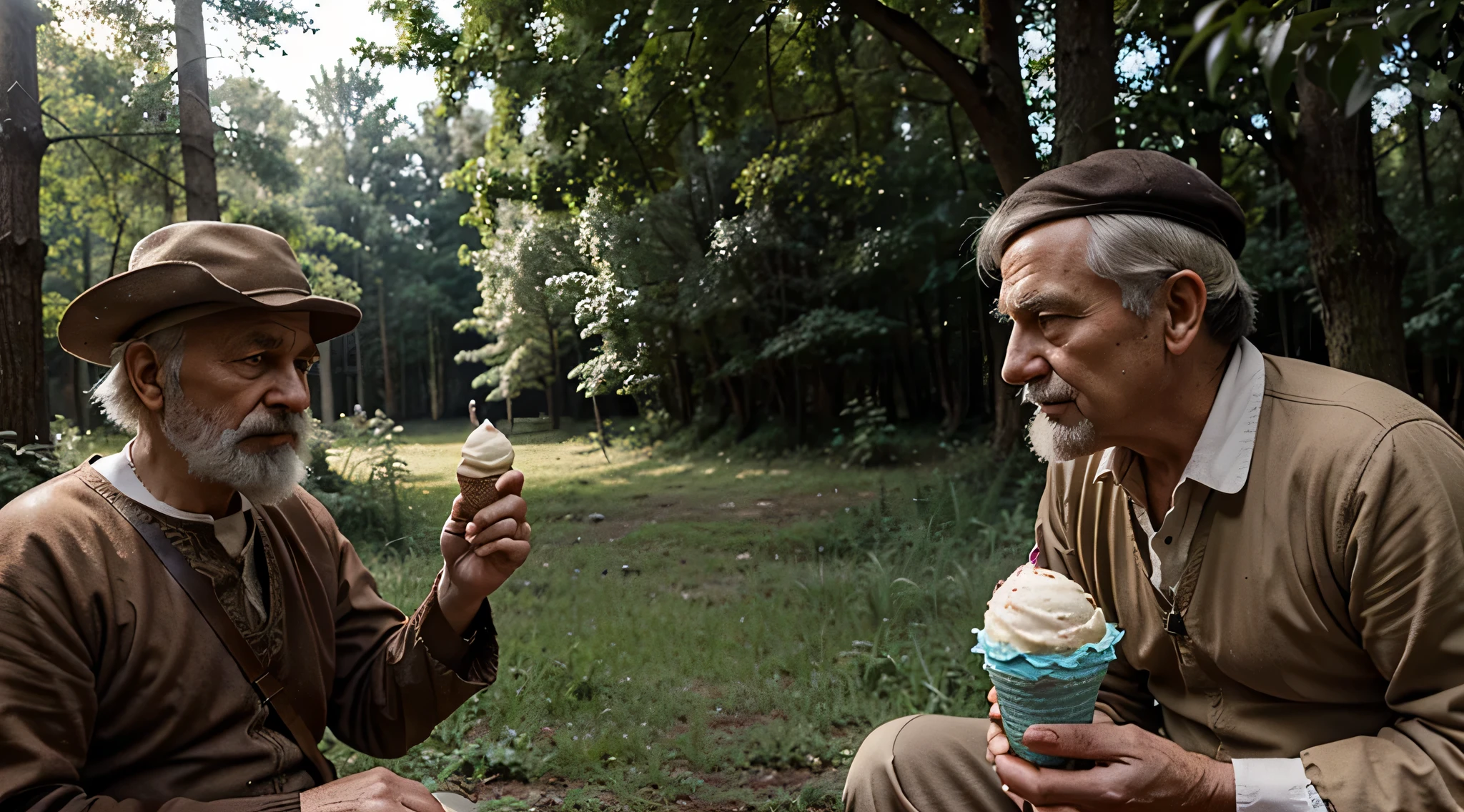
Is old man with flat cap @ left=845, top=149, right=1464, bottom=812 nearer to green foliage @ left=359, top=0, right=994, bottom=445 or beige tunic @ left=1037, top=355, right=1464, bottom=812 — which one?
beige tunic @ left=1037, top=355, right=1464, bottom=812

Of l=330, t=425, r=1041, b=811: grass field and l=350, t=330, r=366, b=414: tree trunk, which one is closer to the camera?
l=330, t=425, r=1041, b=811: grass field

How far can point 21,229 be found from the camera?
4.00 m

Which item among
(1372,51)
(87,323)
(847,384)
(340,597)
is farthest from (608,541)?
(1372,51)

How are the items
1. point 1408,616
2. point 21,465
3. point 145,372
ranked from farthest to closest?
point 21,465 < point 145,372 < point 1408,616

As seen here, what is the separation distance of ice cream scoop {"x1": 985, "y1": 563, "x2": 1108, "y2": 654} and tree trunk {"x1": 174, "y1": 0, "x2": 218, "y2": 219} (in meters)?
4.03

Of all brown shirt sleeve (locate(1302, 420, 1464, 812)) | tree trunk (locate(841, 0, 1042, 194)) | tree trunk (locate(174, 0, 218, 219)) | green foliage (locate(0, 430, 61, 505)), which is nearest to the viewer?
brown shirt sleeve (locate(1302, 420, 1464, 812))

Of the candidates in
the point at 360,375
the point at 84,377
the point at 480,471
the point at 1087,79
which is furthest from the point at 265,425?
the point at 1087,79

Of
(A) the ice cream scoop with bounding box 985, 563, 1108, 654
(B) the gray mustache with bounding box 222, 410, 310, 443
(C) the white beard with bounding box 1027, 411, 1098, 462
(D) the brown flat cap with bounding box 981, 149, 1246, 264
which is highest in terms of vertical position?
(D) the brown flat cap with bounding box 981, 149, 1246, 264

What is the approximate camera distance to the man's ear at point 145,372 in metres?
1.90

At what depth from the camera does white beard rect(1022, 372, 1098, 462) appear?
70.7 inches

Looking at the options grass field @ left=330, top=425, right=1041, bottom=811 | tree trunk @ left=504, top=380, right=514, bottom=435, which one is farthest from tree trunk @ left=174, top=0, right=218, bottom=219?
tree trunk @ left=504, top=380, right=514, bottom=435

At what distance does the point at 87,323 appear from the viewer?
1.87 metres

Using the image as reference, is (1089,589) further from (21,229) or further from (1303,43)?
(21,229)

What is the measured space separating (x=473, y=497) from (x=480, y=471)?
7 cm
